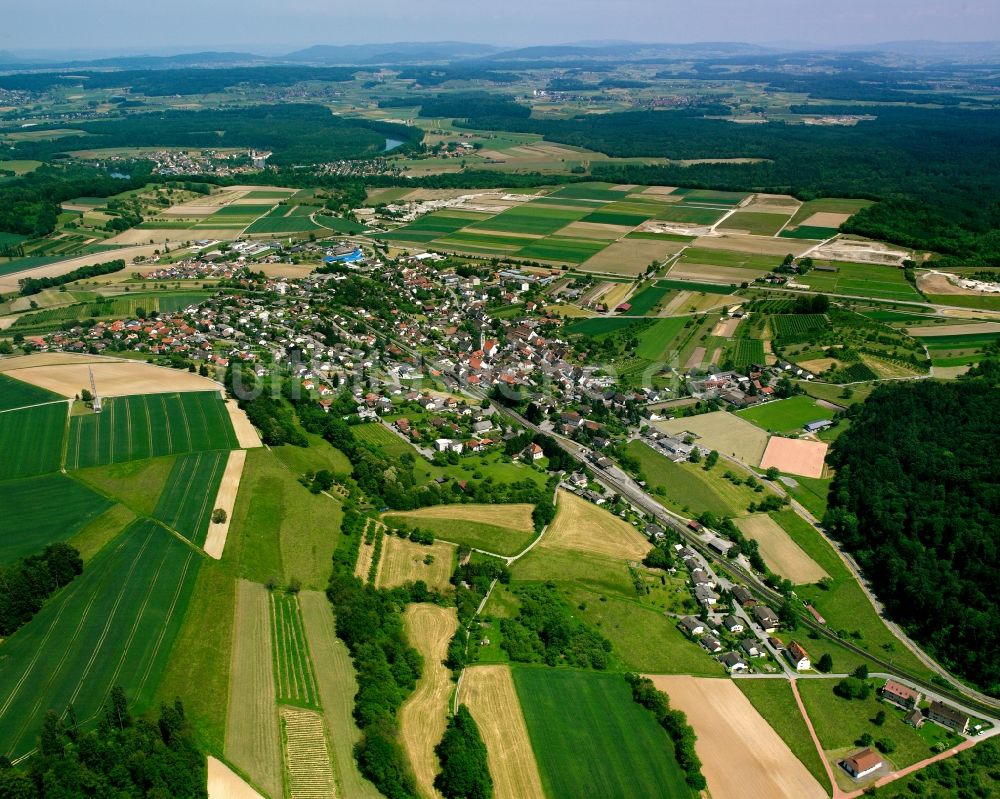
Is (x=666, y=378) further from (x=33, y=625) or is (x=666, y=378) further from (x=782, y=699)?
(x=33, y=625)

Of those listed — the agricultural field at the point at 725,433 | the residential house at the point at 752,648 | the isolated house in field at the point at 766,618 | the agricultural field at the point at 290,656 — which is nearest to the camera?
the agricultural field at the point at 290,656

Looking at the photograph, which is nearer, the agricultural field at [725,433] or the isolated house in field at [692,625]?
the isolated house in field at [692,625]

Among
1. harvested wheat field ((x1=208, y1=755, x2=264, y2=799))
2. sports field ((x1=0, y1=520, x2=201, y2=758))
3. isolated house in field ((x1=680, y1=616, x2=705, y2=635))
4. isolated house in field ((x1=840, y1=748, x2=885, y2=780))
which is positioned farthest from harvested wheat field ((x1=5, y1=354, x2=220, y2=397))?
isolated house in field ((x1=840, y1=748, x2=885, y2=780))

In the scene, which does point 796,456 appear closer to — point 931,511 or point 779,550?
point 931,511

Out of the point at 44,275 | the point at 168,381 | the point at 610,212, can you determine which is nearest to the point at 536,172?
the point at 610,212

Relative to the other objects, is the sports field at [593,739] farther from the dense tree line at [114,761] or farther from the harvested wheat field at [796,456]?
the harvested wheat field at [796,456]

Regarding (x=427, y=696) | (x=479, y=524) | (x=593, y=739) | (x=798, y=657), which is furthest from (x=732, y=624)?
(x=427, y=696)

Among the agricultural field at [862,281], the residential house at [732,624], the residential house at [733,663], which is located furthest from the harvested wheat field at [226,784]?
the agricultural field at [862,281]
